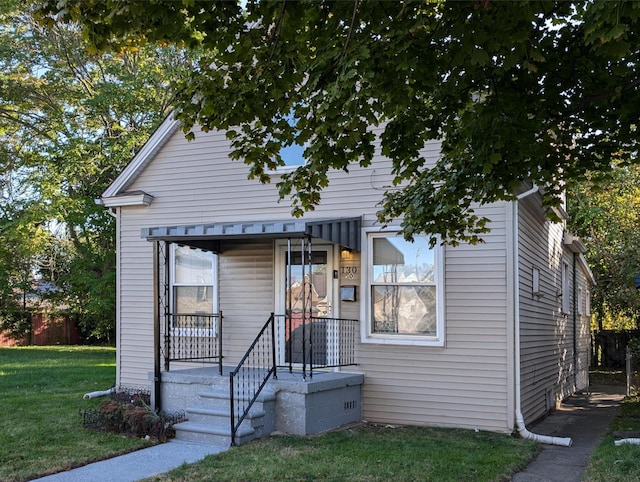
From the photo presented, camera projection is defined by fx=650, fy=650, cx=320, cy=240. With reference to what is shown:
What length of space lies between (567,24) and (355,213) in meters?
4.74

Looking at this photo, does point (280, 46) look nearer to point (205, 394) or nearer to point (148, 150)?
point (205, 394)

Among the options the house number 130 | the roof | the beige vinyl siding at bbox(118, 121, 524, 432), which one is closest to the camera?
the beige vinyl siding at bbox(118, 121, 524, 432)

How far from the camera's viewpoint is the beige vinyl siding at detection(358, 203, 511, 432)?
9.20 metres

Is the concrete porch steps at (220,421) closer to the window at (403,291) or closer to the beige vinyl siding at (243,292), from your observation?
the beige vinyl siding at (243,292)

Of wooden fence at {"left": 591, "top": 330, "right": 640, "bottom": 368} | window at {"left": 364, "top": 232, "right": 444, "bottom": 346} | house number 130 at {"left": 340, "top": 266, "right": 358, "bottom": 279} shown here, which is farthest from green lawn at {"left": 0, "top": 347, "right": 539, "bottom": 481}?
wooden fence at {"left": 591, "top": 330, "right": 640, "bottom": 368}

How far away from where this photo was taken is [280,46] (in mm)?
5758

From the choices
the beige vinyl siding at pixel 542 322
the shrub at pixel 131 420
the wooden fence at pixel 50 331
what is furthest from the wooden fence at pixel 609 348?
the wooden fence at pixel 50 331

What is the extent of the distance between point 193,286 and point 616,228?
13724mm

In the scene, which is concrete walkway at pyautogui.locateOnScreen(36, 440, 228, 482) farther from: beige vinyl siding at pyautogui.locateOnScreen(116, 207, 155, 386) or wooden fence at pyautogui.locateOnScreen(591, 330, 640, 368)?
wooden fence at pyautogui.locateOnScreen(591, 330, 640, 368)

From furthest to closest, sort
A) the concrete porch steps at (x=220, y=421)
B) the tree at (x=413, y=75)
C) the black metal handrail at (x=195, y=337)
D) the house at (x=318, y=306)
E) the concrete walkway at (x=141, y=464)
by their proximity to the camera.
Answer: the black metal handrail at (x=195, y=337), the house at (x=318, y=306), the concrete porch steps at (x=220, y=421), the concrete walkway at (x=141, y=464), the tree at (x=413, y=75)

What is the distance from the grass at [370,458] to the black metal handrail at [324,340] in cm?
146

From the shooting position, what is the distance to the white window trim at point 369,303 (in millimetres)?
9562

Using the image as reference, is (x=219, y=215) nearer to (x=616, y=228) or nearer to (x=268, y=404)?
(x=268, y=404)

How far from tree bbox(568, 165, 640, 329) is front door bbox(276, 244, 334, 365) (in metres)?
10.6
